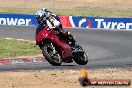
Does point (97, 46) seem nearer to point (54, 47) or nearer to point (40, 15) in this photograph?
point (54, 47)

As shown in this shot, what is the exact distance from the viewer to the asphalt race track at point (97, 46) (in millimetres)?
20984

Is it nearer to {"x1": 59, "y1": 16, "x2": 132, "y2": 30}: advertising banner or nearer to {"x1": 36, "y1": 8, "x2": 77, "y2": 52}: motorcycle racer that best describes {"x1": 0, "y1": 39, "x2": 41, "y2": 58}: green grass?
{"x1": 36, "y1": 8, "x2": 77, "y2": 52}: motorcycle racer

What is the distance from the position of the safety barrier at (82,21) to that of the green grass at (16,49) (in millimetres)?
12022

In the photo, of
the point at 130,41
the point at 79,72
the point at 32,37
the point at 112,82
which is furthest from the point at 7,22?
the point at 112,82

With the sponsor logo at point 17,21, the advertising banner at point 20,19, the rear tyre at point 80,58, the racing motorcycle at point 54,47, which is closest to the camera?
the racing motorcycle at point 54,47

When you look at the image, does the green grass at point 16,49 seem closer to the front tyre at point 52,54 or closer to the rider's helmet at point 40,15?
the front tyre at point 52,54

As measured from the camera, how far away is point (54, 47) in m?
15.0

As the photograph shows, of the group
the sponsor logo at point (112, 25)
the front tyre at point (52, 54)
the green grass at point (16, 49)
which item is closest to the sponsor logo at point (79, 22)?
the sponsor logo at point (112, 25)

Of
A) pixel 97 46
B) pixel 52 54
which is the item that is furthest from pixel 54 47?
pixel 97 46

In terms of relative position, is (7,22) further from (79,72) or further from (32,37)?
(79,72)

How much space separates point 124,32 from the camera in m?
39.2

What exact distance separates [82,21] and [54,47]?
2864 cm

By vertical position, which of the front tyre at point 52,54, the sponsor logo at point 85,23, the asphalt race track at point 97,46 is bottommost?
the sponsor logo at point 85,23

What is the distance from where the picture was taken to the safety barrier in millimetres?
41656
